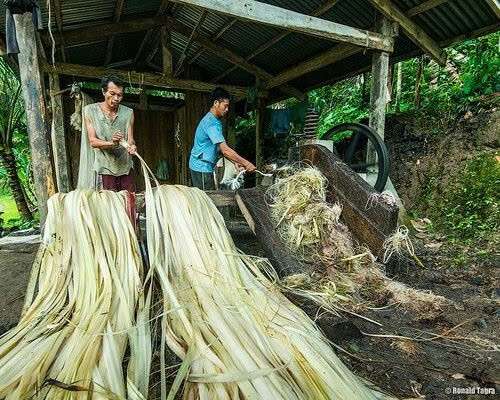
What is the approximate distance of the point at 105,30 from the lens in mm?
5699

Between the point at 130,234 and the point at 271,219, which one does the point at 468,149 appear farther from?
the point at 130,234

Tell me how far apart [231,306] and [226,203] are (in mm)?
1441

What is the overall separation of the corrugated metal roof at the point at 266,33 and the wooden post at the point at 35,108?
6.56 ft

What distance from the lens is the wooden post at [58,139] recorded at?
541 centimetres

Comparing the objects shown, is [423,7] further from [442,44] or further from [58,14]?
[58,14]

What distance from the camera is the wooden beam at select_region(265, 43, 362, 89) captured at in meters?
4.90

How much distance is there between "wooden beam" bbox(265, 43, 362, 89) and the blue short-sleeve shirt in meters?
2.42

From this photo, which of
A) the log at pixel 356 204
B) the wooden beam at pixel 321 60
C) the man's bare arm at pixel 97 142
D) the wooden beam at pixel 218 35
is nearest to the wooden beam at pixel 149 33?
the wooden beam at pixel 218 35

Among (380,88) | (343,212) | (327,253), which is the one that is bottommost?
(327,253)

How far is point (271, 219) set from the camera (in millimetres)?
2801

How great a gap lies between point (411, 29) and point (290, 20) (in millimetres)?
1978

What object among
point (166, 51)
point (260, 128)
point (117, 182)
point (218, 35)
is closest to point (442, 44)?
point (218, 35)

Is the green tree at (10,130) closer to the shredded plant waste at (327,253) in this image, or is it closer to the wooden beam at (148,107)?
the wooden beam at (148,107)

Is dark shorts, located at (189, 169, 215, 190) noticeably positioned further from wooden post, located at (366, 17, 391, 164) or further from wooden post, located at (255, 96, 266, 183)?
wooden post, located at (255, 96, 266, 183)
